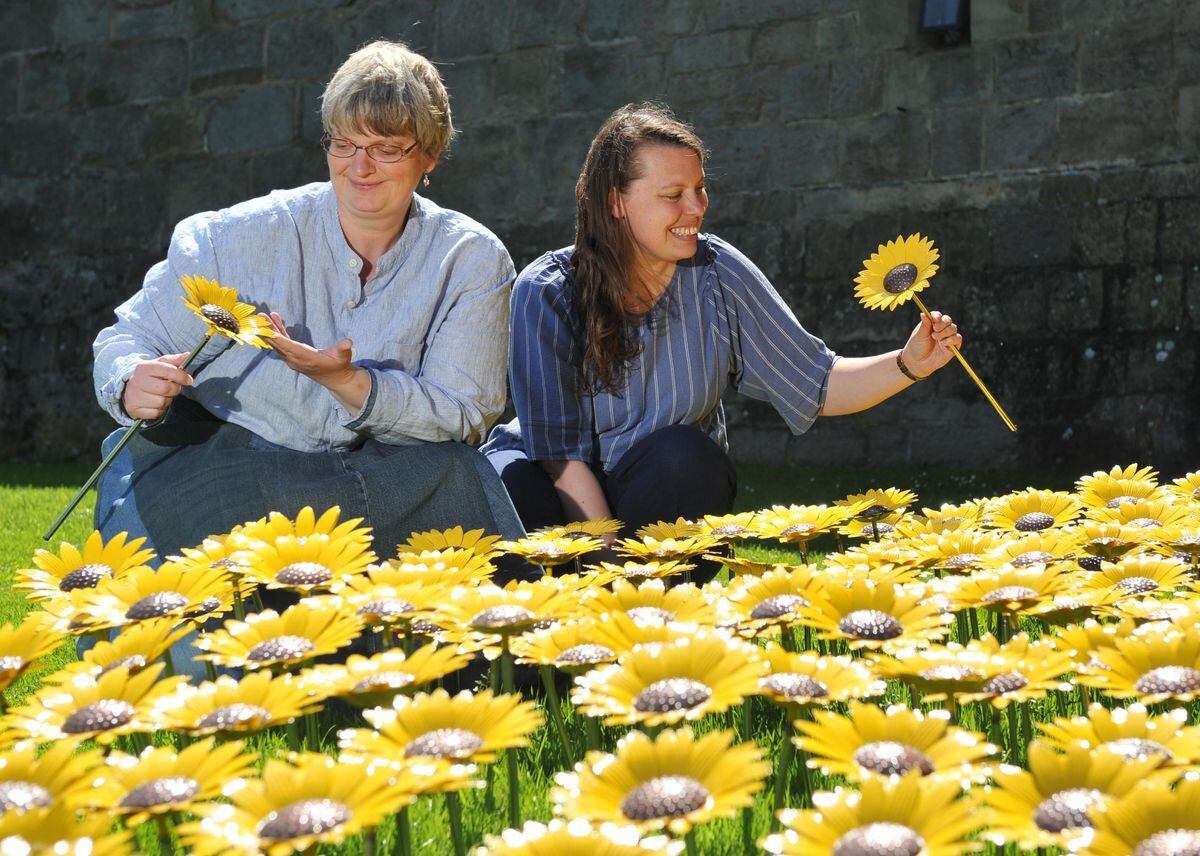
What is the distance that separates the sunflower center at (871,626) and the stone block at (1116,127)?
18.0ft

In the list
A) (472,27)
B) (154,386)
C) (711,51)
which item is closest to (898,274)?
(154,386)

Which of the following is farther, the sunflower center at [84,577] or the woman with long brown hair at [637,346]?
the woman with long brown hair at [637,346]

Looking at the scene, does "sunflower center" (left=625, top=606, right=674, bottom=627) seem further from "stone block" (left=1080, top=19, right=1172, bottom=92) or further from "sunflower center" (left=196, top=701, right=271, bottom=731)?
"stone block" (left=1080, top=19, right=1172, bottom=92)

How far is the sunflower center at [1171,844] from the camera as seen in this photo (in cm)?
110

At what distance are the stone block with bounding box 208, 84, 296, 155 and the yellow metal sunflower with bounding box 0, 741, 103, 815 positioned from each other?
7615 millimetres

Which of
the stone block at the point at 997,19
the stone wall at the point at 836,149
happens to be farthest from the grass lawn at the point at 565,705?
the stone block at the point at 997,19

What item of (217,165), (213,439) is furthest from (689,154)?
(217,165)

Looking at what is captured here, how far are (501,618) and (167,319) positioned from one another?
1669mm

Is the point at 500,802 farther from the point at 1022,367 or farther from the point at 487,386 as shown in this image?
the point at 1022,367

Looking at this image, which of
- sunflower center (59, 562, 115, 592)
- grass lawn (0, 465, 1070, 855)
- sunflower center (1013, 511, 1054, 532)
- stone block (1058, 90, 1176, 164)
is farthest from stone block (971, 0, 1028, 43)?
sunflower center (59, 562, 115, 592)

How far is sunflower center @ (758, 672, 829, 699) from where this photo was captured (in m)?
1.47

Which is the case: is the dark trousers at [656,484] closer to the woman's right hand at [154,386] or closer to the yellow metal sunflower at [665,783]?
the woman's right hand at [154,386]

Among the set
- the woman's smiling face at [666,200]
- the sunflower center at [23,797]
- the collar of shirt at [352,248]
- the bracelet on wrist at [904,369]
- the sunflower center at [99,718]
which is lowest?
the sunflower center at [23,797]

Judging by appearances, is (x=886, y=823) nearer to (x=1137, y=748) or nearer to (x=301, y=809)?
(x=1137, y=748)
